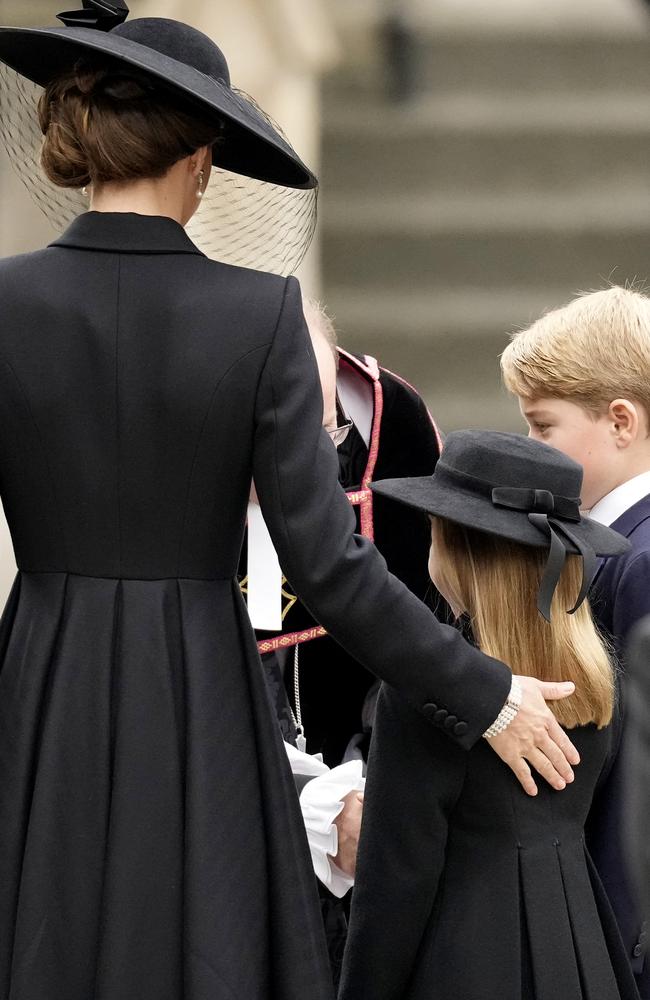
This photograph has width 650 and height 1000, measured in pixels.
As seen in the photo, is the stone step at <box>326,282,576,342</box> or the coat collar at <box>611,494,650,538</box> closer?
the coat collar at <box>611,494,650,538</box>

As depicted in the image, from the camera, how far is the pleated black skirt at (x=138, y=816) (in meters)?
1.75

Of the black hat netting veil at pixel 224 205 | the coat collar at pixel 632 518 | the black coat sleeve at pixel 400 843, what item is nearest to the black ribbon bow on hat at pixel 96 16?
the black hat netting veil at pixel 224 205

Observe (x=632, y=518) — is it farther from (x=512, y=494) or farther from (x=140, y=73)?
(x=140, y=73)

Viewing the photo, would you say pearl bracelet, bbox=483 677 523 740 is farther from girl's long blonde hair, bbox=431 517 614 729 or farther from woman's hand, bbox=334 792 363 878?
woman's hand, bbox=334 792 363 878

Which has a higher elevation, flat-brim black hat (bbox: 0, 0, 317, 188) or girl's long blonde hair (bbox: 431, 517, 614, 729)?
flat-brim black hat (bbox: 0, 0, 317, 188)

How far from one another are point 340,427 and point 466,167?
2.74m

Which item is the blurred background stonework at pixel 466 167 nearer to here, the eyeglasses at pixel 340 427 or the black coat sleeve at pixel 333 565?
the eyeglasses at pixel 340 427

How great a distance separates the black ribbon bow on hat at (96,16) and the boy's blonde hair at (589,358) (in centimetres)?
91

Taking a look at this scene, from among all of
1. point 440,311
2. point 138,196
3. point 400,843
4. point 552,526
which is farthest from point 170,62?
point 440,311

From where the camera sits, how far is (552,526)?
75.0 inches

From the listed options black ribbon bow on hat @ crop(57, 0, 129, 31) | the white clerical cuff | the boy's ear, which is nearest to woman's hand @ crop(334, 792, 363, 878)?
the white clerical cuff

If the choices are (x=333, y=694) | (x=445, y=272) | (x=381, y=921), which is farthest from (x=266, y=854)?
(x=445, y=272)

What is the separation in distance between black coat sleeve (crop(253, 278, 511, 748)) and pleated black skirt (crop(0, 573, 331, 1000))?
5.6 inches

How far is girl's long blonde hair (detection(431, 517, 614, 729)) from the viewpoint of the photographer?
1.92 m
